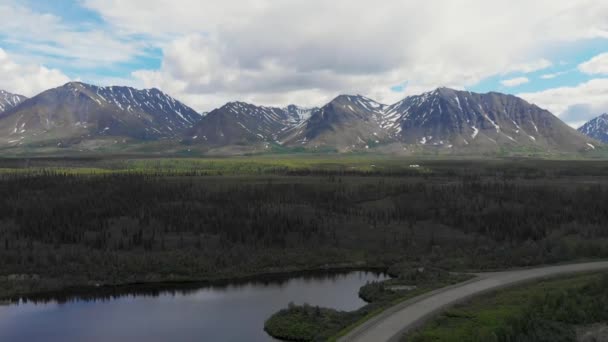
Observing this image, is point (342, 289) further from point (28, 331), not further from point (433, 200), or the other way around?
point (433, 200)

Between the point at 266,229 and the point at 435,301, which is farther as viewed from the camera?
the point at 266,229

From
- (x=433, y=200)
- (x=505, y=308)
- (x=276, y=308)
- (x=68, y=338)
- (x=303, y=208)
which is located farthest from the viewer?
(x=433, y=200)

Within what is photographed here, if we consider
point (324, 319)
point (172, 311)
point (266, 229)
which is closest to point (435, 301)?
point (324, 319)

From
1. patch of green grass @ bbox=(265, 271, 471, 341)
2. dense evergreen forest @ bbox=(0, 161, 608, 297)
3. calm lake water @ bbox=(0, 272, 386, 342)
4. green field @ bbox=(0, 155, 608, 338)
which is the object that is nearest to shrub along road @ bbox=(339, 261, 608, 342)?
patch of green grass @ bbox=(265, 271, 471, 341)

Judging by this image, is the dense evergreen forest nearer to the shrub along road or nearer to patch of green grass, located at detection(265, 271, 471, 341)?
the shrub along road

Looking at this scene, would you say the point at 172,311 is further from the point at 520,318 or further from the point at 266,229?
the point at 266,229

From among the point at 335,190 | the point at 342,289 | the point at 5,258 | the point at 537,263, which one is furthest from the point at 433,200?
the point at 5,258

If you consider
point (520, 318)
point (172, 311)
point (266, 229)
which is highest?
point (520, 318)
